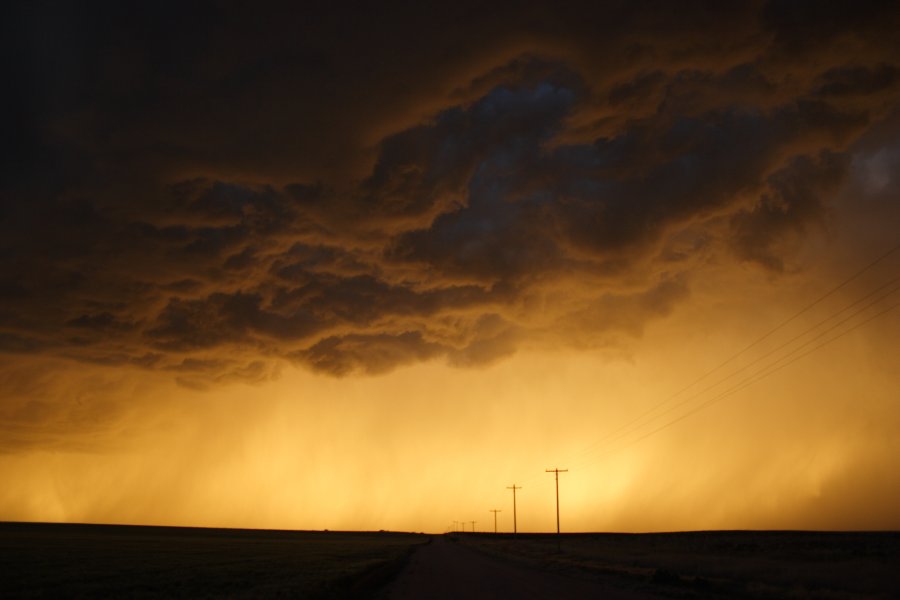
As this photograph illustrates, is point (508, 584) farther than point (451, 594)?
Yes

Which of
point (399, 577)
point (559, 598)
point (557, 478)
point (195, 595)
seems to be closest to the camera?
point (559, 598)

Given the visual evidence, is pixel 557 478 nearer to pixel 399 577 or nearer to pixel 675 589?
pixel 399 577

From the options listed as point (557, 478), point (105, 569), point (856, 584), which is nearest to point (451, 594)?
point (856, 584)

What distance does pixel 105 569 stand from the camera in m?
42.9

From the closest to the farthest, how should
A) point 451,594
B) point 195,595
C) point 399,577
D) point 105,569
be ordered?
point 451,594
point 195,595
point 399,577
point 105,569

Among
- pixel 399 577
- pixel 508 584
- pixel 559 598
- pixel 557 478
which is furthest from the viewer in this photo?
pixel 557 478

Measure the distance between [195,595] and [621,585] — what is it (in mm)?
20161

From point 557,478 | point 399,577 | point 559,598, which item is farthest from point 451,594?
point 557,478

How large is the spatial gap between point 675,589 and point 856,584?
8.35 metres

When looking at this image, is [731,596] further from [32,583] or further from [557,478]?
[557,478]

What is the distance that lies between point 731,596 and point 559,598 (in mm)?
7809

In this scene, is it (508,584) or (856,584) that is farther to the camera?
(508,584)

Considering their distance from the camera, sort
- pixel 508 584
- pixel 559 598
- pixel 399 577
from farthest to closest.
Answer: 1. pixel 399 577
2. pixel 508 584
3. pixel 559 598

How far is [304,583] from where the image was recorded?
32.2 m
